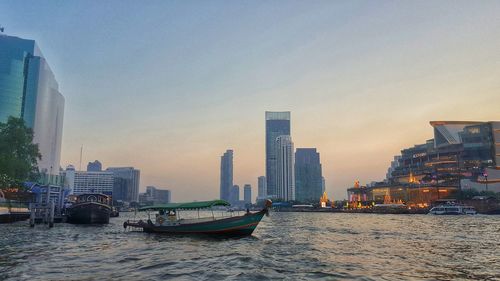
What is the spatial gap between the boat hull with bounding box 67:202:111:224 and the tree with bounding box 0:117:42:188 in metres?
21.1

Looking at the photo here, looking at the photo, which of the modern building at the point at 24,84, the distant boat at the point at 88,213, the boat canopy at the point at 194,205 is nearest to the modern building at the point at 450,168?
the distant boat at the point at 88,213

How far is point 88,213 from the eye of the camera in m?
61.5

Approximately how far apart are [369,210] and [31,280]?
166080 mm

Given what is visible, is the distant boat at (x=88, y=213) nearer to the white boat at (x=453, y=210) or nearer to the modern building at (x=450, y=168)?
the white boat at (x=453, y=210)

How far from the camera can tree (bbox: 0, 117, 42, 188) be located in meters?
74.4

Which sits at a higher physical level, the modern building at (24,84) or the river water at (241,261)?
the modern building at (24,84)

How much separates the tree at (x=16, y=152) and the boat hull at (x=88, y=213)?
2112 cm

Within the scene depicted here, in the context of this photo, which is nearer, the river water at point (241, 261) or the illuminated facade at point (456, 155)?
the river water at point (241, 261)

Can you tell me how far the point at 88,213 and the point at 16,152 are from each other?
38.9 m

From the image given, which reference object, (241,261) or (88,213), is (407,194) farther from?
(241,261)

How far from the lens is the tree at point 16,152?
7444 centimetres

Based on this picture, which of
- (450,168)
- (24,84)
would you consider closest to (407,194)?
(450,168)

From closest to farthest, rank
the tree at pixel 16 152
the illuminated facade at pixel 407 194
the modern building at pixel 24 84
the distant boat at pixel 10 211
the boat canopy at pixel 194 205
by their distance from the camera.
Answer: the boat canopy at pixel 194 205 → the distant boat at pixel 10 211 → the tree at pixel 16 152 → the illuminated facade at pixel 407 194 → the modern building at pixel 24 84

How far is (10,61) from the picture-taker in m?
166
